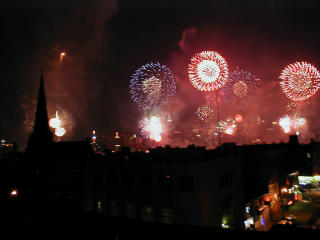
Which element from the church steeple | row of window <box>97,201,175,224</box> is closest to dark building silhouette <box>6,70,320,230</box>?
row of window <box>97,201,175,224</box>

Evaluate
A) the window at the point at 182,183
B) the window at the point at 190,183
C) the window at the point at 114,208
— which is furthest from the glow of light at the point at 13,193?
the window at the point at 190,183

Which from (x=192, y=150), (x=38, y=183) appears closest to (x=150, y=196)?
(x=192, y=150)

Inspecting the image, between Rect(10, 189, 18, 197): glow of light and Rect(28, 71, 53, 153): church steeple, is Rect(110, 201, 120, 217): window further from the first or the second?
Rect(28, 71, 53, 153): church steeple

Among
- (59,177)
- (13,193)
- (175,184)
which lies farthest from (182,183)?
(59,177)

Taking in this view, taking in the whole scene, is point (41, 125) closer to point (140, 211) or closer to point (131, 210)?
point (131, 210)

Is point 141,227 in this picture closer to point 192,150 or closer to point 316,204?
point 192,150

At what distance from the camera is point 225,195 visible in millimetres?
30094

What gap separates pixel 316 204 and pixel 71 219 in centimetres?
3937

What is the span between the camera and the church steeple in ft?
237

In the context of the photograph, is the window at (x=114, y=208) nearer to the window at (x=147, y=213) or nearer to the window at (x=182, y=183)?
the window at (x=147, y=213)

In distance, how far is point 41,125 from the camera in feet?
245

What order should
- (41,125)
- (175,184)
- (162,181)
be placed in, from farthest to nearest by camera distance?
(41,125), (162,181), (175,184)

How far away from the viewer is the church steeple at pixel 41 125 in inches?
2840

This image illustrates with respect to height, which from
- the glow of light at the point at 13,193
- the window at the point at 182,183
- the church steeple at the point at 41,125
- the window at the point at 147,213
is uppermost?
the church steeple at the point at 41,125
